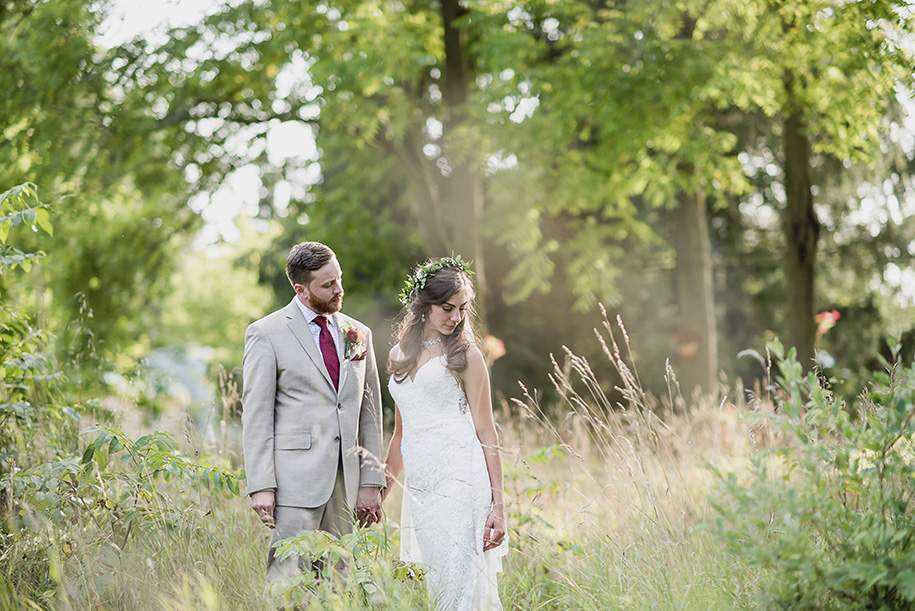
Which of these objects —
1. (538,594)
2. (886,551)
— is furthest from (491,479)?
(886,551)

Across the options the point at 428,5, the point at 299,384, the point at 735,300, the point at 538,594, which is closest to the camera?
the point at 299,384

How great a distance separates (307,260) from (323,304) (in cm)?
23

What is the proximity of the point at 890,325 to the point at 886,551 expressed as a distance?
1111 cm

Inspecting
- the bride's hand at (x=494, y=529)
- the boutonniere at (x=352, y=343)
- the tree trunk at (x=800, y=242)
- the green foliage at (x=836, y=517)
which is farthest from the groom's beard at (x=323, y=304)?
the tree trunk at (x=800, y=242)

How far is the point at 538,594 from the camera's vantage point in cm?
381

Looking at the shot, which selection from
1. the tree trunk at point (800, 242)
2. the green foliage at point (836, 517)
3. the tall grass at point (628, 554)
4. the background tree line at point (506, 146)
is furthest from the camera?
the tree trunk at point (800, 242)

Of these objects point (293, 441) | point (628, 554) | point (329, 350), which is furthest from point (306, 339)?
point (628, 554)

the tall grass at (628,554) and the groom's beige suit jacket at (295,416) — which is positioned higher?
the groom's beige suit jacket at (295,416)

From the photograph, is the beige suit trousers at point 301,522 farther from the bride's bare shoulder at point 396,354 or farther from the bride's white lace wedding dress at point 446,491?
the bride's bare shoulder at point 396,354

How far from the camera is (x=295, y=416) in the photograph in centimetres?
344

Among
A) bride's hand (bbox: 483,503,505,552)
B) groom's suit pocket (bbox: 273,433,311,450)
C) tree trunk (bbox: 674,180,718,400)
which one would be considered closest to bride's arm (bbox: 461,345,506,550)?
bride's hand (bbox: 483,503,505,552)

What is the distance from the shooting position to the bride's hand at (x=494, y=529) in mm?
3385

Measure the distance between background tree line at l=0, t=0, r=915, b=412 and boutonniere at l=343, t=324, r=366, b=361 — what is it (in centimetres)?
216

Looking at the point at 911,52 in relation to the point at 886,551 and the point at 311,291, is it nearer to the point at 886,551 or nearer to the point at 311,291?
the point at 886,551
